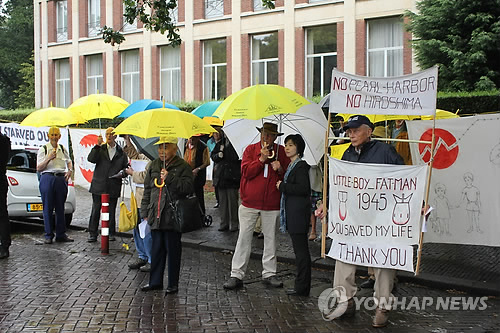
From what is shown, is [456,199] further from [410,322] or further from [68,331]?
[68,331]

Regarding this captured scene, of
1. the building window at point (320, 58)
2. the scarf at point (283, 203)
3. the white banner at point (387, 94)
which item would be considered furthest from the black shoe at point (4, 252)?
the building window at point (320, 58)

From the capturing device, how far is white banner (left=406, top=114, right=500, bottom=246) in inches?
321

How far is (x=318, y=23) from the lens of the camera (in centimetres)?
2400

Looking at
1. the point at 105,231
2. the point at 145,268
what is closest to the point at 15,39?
the point at 105,231

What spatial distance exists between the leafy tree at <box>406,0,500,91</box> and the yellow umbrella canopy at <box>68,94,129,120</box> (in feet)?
31.3

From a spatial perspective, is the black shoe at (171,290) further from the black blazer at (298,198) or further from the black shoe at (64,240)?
the black shoe at (64,240)

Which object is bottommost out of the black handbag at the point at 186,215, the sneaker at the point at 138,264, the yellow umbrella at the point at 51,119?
the sneaker at the point at 138,264

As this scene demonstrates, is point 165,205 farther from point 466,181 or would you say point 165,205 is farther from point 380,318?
point 466,181

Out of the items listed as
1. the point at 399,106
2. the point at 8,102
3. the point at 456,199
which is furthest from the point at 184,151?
the point at 8,102

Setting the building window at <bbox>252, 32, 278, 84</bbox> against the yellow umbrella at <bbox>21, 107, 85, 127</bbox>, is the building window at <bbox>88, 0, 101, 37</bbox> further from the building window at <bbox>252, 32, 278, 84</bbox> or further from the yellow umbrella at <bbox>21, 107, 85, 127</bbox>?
the yellow umbrella at <bbox>21, 107, 85, 127</bbox>

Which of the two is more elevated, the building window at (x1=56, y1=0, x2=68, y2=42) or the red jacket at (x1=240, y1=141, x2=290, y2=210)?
the building window at (x1=56, y1=0, x2=68, y2=42)

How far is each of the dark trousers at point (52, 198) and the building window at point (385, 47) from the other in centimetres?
1465

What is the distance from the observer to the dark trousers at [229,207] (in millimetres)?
11805

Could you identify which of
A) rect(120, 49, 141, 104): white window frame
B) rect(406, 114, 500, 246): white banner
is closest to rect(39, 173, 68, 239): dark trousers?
rect(406, 114, 500, 246): white banner
